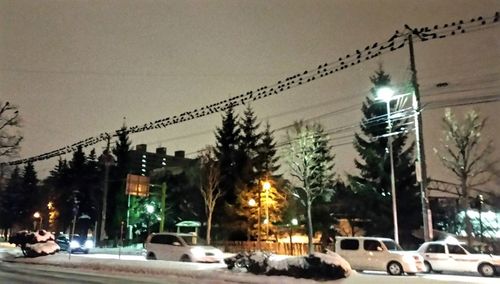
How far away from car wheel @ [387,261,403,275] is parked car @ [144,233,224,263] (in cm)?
954

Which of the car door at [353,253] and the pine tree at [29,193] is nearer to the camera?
the car door at [353,253]

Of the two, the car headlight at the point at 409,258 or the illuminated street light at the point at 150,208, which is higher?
the illuminated street light at the point at 150,208

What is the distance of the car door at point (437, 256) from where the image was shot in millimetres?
23812

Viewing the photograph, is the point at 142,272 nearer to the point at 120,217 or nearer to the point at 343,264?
→ the point at 343,264

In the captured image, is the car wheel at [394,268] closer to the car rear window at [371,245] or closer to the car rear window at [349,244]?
the car rear window at [371,245]

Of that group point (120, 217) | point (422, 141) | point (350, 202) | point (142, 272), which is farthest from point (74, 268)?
point (120, 217)

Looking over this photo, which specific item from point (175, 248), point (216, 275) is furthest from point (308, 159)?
point (216, 275)

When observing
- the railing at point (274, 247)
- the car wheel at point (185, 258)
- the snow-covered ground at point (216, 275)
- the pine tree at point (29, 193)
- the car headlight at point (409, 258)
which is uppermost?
the pine tree at point (29, 193)

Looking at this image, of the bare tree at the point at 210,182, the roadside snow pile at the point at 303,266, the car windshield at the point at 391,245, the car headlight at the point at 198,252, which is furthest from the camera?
the bare tree at the point at 210,182

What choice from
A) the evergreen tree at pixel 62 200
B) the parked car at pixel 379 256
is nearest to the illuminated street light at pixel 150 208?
the evergreen tree at pixel 62 200

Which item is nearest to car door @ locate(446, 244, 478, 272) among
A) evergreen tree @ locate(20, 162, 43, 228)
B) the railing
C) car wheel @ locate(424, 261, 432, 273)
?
car wheel @ locate(424, 261, 432, 273)

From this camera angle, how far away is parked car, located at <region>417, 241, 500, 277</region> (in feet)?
74.5

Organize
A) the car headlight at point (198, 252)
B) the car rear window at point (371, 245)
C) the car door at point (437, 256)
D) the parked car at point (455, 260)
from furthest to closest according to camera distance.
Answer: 1. the car headlight at point (198, 252)
2. the car door at point (437, 256)
3. the car rear window at point (371, 245)
4. the parked car at point (455, 260)

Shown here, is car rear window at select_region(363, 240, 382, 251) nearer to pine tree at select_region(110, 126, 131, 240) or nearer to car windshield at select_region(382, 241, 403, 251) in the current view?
car windshield at select_region(382, 241, 403, 251)
